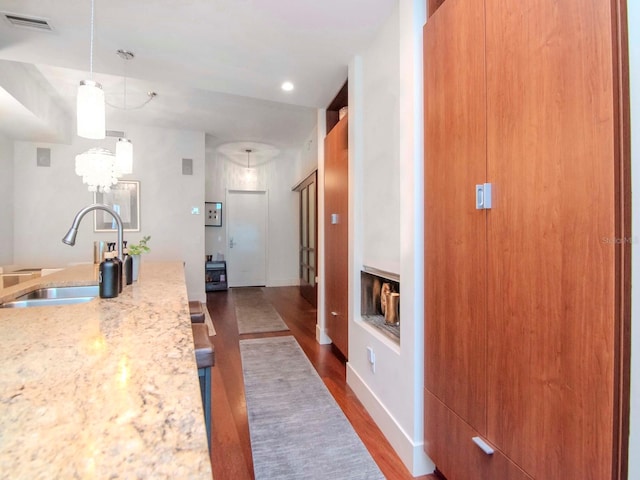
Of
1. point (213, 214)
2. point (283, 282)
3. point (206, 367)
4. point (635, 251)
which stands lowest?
point (283, 282)

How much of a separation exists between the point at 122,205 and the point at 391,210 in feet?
15.7

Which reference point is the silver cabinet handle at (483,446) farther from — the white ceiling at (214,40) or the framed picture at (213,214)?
the framed picture at (213,214)

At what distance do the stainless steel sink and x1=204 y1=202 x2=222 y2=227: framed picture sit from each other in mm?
5018

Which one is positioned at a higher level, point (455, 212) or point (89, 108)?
point (89, 108)

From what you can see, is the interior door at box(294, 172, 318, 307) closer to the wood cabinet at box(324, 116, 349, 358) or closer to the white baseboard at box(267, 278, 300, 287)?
the white baseboard at box(267, 278, 300, 287)

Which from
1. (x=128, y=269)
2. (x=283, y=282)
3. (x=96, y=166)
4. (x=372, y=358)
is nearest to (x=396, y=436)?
(x=372, y=358)

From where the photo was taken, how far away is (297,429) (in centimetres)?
201

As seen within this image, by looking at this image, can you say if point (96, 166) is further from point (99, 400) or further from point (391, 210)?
point (99, 400)

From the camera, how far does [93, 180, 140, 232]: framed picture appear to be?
5047 millimetres

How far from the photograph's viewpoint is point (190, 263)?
18.0 ft

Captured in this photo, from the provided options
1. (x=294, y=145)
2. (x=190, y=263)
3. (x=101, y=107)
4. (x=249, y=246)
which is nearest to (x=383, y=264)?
(x=101, y=107)

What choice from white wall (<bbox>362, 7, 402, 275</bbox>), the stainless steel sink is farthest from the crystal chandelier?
white wall (<bbox>362, 7, 402, 275</bbox>)

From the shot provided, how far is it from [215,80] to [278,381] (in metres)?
2.66

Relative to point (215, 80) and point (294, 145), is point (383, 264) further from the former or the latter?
point (294, 145)
